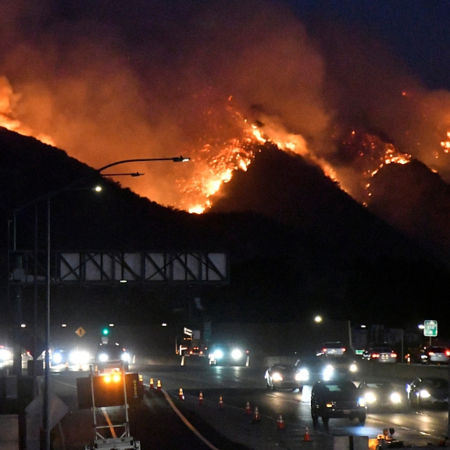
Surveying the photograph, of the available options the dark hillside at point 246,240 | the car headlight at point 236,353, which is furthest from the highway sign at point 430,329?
the dark hillside at point 246,240

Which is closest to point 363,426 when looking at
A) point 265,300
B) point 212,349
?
point 212,349

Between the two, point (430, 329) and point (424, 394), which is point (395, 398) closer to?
point (424, 394)

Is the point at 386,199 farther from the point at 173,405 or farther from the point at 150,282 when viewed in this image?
the point at 173,405

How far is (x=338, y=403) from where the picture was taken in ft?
96.6

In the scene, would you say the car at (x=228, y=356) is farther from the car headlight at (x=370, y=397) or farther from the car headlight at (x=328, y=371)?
the car headlight at (x=370, y=397)

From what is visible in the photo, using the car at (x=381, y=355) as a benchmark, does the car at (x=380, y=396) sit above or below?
below

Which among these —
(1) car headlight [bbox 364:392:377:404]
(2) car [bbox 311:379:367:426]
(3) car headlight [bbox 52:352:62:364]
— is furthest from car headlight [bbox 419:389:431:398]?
(3) car headlight [bbox 52:352:62:364]

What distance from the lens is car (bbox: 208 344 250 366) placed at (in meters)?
73.3

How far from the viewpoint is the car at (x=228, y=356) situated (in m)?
73.3

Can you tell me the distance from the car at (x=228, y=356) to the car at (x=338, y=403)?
43328 millimetres

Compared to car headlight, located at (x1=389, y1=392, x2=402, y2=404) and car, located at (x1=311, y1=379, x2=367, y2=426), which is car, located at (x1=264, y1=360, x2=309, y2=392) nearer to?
car headlight, located at (x1=389, y1=392, x2=402, y2=404)

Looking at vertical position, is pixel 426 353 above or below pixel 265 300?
below

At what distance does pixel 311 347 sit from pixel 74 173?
71865 mm

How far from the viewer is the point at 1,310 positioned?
104 metres
